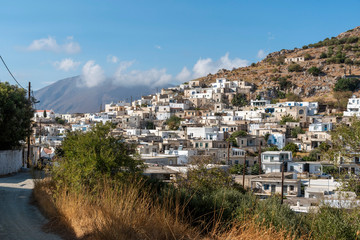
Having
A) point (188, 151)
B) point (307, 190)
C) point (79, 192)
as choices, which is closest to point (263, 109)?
point (188, 151)

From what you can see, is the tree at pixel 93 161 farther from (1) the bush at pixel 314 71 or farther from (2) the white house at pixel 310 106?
(1) the bush at pixel 314 71

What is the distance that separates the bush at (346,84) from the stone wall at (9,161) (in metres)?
76.5

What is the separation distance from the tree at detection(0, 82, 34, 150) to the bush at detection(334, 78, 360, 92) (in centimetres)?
7555

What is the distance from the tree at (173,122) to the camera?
212 feet

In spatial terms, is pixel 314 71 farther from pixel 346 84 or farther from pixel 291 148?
pixel 291 148

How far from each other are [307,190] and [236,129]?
3252cm

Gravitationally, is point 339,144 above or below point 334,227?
above

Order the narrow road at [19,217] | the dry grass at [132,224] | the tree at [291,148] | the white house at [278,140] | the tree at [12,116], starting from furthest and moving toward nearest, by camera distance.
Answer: the white house at [278,140], the tree at [291,148], the tree at [12,116], the narrow road at [19,217], the dry grass at [132,224]

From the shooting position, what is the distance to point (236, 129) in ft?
192

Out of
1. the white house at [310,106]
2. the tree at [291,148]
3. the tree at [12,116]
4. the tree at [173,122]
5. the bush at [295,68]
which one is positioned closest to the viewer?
the tree at [12,116]

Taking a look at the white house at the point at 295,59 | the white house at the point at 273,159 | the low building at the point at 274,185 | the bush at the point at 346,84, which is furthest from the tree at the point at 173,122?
the white house at the point at 295,59

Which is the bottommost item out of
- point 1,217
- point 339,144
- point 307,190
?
point 307,190

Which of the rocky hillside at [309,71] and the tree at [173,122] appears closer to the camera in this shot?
the tree at [173,122]

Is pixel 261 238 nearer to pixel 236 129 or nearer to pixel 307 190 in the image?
pixel 307 190
